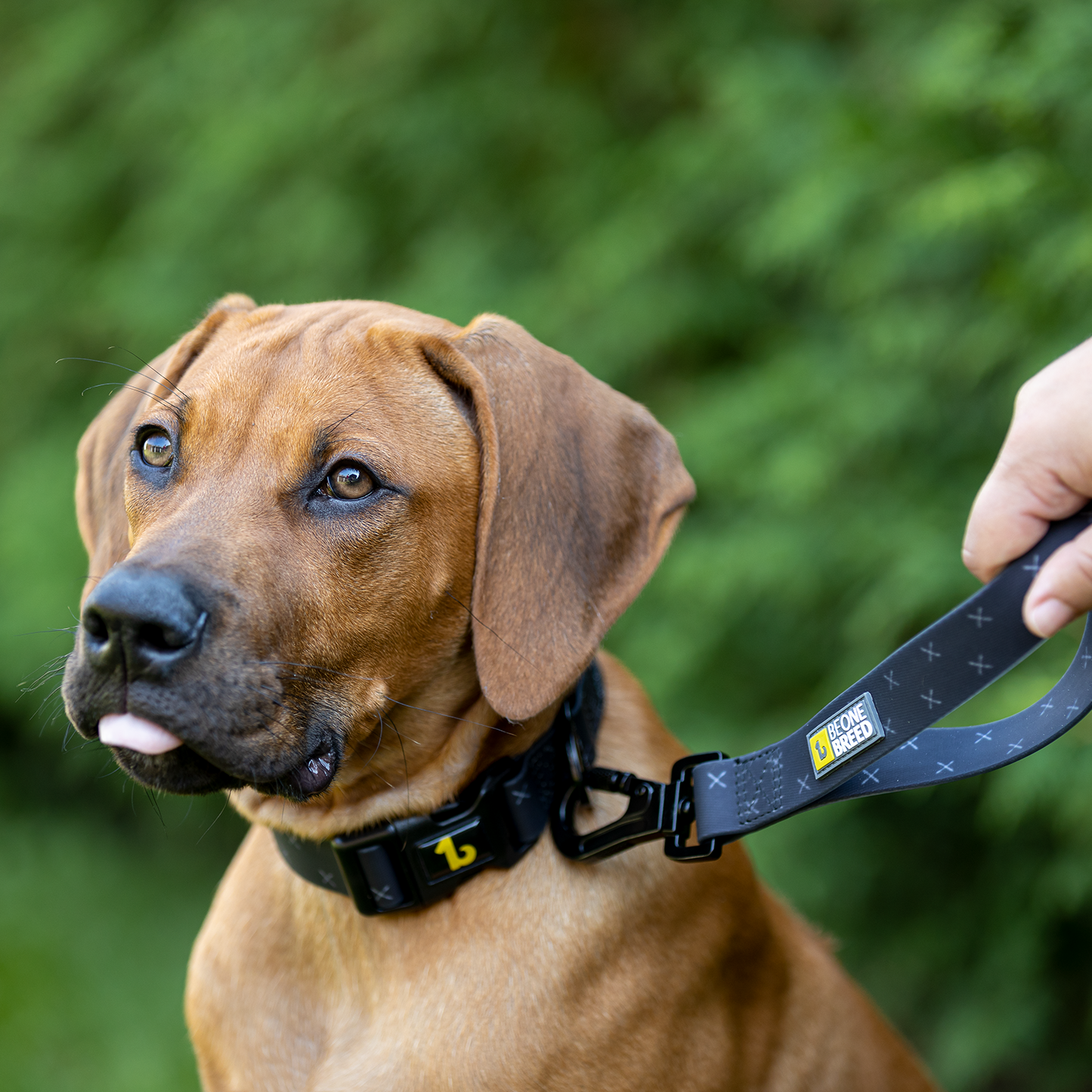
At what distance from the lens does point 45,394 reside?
308 inches

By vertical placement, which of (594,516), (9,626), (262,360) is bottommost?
(9,626)

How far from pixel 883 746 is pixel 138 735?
1341 mm

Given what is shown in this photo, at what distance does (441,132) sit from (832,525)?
10.0 feet

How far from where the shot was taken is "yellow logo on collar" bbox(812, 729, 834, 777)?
7.19ft

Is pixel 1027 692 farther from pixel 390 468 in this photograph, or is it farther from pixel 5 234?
pixel 5 234

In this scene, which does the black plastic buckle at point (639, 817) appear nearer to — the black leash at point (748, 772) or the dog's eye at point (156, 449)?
the black leash at point (748, 772)

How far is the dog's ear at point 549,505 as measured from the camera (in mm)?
2387

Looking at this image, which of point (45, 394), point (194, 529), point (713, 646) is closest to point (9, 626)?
point (45, 394)

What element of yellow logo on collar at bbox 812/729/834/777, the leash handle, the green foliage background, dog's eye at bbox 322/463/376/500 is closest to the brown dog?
dog's eye at bbox 322/463/376/500

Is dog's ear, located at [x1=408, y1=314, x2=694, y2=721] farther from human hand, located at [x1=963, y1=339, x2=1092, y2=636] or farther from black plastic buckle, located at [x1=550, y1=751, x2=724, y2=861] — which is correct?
human hand, located at [x1=963, y1=339, x2=1092, y2=636]

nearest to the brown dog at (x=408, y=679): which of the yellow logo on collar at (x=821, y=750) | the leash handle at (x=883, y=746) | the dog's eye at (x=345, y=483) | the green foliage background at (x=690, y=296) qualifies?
the dog's eye at (x=345, y=483)

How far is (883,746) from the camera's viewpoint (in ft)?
6.89

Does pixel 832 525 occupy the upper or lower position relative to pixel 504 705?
lower

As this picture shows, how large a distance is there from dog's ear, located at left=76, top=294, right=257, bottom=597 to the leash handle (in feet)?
4.10
